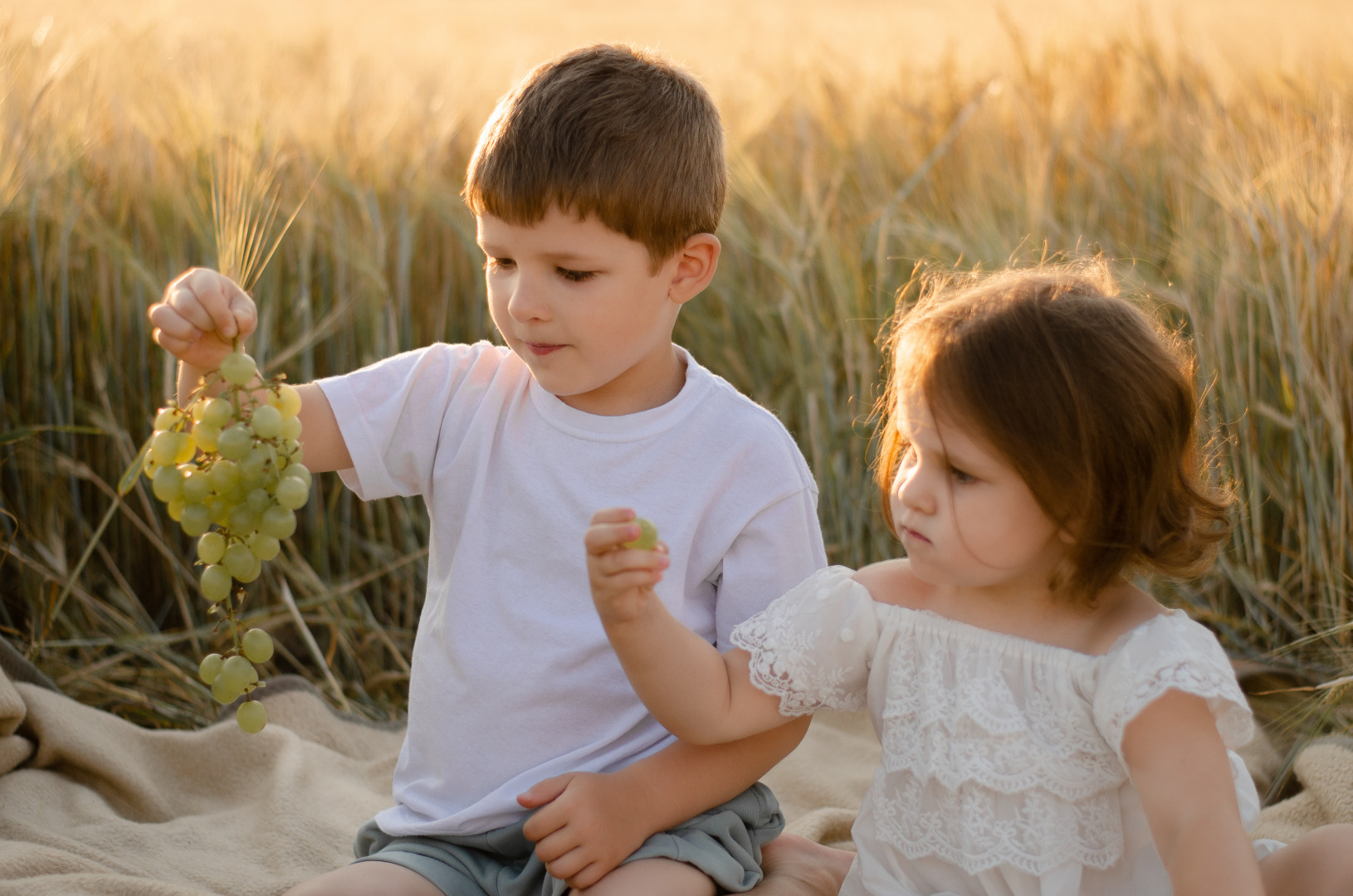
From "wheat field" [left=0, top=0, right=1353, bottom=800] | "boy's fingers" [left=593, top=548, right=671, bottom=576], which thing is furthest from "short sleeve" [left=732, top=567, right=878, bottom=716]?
"wheat field" [left=0, top=0, right=1353, bottom=800]

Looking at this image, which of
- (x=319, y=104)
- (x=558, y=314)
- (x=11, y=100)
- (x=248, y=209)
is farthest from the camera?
(x=319, y=104)

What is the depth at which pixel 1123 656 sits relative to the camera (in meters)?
1.18

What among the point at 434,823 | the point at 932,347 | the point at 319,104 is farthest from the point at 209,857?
the point at 319,104

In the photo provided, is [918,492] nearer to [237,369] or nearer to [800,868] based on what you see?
[800,868]

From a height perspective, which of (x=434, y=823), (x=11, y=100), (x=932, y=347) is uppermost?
(x=11, y=100)

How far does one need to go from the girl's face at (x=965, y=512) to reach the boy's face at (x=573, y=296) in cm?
34

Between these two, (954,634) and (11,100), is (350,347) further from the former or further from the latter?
(954,634)

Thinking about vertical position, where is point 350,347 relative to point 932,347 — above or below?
below

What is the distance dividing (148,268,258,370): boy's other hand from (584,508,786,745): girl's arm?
0.42 metres

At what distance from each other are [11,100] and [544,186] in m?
1.52

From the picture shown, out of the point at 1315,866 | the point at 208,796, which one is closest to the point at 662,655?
the point at 1315,866

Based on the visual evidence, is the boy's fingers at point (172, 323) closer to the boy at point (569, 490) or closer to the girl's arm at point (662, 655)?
the boy at point (569, 490)

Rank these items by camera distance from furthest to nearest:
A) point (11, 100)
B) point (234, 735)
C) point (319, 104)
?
point (319, 104)
point (11, 100)
point (234, 735)

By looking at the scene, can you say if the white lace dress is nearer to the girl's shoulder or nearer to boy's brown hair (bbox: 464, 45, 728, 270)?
the girl's shoulder
